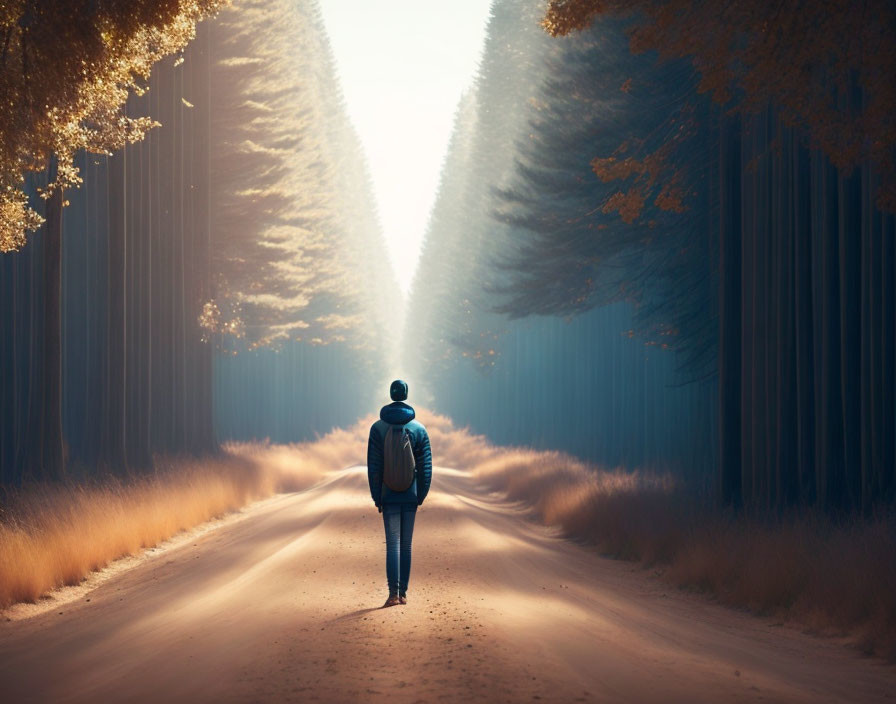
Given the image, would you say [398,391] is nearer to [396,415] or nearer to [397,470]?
[396,415]

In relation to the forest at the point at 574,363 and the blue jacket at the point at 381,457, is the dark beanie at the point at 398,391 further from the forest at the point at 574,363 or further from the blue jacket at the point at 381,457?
the forest at the point at 574,363

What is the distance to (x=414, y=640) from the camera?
789 cm

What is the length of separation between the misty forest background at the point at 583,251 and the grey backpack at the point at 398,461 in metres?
5.27

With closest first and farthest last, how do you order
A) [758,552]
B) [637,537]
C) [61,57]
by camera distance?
1. [61,57]
2. [758,552]
3. [637,537]

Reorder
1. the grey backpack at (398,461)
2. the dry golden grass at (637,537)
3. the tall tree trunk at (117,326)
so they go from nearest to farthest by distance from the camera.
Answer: the grey backpack at (398,461) → the dry golden grass at (637,537) → the tall tree trunk at (117,326)

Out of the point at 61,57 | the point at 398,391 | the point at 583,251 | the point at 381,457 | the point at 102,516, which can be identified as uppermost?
the point at 61,57

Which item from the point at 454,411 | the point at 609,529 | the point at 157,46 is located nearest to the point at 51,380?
the point at 157,46

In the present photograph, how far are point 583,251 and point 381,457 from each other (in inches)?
562

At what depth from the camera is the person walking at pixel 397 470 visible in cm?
938

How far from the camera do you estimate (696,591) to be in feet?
40.1

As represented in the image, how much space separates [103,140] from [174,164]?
14067 millimetres

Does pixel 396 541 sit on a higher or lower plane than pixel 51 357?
lower

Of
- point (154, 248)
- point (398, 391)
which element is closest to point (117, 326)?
point (154, 248)

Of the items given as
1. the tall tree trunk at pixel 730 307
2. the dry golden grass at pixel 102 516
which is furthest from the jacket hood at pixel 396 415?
the tall tree trunk at pixel 730 307
